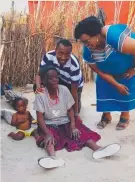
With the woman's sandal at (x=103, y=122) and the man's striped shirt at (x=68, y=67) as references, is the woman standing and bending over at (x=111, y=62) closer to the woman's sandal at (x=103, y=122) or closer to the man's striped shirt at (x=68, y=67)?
the woman's sandal at (x=103, y=122)

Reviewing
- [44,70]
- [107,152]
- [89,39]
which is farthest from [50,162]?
[89,39]

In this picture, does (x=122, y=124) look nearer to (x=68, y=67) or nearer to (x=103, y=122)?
(x=103, y=122)

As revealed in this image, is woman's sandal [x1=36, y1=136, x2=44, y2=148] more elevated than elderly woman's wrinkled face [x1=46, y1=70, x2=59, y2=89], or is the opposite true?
elderly woman's wrinkled face [x1=46, y1=70, x2=59, y2=89]

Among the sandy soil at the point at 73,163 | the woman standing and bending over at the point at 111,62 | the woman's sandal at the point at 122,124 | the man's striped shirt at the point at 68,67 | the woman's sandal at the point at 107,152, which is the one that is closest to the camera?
the sandy soil at the point at 73,163

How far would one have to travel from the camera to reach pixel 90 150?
3631 millimetres

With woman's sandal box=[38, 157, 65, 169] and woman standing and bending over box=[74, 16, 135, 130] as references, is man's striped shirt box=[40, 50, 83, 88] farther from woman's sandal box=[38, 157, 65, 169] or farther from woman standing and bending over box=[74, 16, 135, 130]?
woman's sandal box=[38, 157, 65, 169]

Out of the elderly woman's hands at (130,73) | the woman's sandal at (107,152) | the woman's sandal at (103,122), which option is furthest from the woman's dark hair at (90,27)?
the woman's sandal at (103,122)

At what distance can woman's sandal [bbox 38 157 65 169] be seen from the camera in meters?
3.16

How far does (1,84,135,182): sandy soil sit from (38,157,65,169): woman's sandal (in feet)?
0.14

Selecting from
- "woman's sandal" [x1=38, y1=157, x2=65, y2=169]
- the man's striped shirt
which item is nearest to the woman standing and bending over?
the man's striped shirt

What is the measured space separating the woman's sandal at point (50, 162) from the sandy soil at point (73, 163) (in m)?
0.04

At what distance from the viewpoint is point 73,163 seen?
3.37 metres

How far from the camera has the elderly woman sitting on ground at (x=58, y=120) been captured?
145 inches

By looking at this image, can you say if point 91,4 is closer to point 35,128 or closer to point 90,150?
point 35,128
